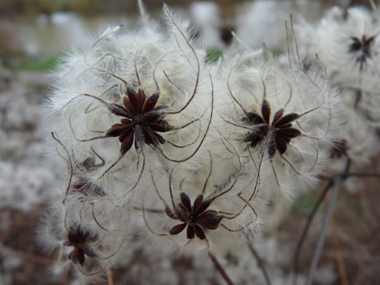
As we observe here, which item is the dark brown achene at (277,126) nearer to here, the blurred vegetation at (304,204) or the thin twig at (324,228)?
the thin twig at (324,228)

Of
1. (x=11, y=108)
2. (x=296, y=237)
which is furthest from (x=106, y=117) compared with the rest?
(x=11, y=108)

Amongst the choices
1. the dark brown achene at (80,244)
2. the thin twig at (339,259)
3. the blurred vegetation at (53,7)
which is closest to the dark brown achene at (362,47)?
the dark brown achene at (80,244)

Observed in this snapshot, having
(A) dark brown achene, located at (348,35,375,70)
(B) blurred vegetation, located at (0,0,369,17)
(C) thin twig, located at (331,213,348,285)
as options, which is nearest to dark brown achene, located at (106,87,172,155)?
(A) dark brown achene, located at (348,35,375,70)

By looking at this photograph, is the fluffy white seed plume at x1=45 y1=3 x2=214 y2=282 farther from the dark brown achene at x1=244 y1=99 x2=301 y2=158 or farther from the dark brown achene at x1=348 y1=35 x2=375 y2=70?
the dark brown achene at x1=348 y1=35 x2=375 y2=70

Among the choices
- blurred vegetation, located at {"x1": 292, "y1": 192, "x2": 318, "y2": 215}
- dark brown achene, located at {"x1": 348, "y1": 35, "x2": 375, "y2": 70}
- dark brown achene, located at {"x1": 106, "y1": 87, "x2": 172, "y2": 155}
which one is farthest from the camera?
blurred vegetation, located at {"x1": 292, "y1": 192, "x2": 318, "y2": 215}

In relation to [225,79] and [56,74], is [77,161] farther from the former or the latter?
[225,79]

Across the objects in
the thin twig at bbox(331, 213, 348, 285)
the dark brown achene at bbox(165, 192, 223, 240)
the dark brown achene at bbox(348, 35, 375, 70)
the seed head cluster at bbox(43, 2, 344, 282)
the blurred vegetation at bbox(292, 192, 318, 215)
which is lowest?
the thin twig at bbox(331, 213, 348, 285)

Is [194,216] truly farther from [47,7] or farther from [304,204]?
[47,7]

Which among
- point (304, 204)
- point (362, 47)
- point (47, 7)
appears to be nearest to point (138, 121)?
point (362, 47)
